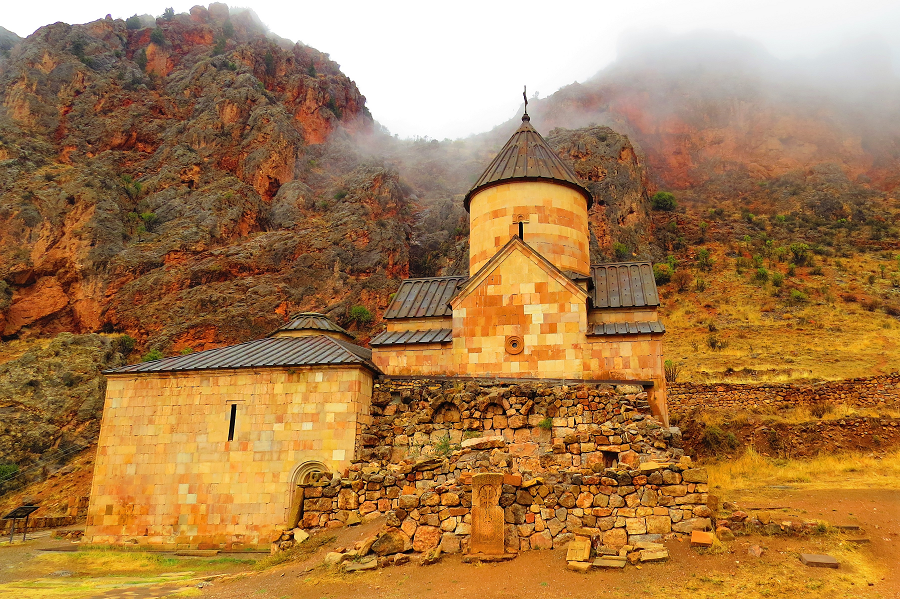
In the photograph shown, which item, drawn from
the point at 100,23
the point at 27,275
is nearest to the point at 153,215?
the point at 27,275

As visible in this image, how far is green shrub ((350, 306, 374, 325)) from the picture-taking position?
33375mm

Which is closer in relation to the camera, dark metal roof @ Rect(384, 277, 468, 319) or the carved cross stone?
Answer: the carved cross stone

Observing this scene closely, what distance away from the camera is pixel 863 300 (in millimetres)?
29266

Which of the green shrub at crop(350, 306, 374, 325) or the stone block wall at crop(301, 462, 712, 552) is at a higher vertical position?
the green shrub at crop(350, 306, 374, 325)

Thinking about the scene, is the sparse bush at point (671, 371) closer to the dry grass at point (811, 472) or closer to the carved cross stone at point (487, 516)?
the dry grass at point (811, 472)

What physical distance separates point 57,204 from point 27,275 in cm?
431

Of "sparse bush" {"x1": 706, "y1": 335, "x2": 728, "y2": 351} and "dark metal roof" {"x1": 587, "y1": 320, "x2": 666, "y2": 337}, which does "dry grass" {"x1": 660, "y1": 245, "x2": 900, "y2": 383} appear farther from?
"dark metal roof" {"x1": 587, "y1": 320, "x2": 666, "y2": 337}

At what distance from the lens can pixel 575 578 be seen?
270 inches

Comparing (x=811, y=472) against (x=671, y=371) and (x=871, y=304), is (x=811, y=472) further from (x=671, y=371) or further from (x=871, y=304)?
(x=871, y=304)

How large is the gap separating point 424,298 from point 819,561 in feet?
31.0

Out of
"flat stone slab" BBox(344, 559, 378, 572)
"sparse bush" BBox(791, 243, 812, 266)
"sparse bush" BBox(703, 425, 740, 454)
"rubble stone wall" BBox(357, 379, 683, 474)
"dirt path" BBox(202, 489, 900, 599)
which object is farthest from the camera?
"sparse bush" BBox(791, 243, 812, 266)

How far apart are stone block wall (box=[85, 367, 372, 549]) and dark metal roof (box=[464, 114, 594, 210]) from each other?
537 cm

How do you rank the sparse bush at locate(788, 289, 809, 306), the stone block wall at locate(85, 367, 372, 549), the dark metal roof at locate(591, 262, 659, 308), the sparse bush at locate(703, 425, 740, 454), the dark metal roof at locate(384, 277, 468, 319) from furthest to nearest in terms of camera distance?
the sparse bush at locate(788, 289, 809, 306) < the sparse bush at locate(703, 425, 740, 454) < the dark metal roof at locate(384, 277, 468, 319) < the dark metal roof at locate(591, 262, 659, 308) < the stone block wall at locate(85, 367, 372, 549)

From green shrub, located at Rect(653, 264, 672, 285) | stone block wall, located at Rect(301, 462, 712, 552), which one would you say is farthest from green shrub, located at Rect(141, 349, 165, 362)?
green shrub, located at Rect(653, 264, 672, 285)
